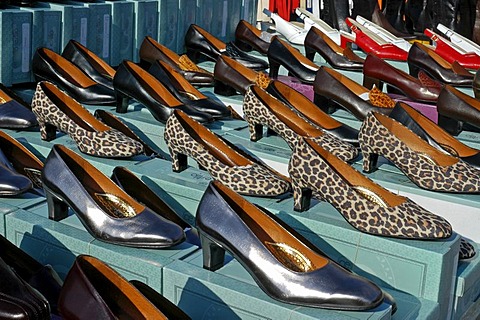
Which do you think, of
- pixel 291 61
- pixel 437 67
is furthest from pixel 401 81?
pixel 291 61

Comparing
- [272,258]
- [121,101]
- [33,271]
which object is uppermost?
[121,101]

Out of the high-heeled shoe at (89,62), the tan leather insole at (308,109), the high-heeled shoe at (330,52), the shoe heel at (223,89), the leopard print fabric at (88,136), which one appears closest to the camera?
the leopard print fabric at (88,136)

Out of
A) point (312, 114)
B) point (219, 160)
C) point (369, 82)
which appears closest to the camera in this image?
point (219, 160)

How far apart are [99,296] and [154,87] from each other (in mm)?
1353

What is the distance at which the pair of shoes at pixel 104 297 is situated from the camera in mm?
1394

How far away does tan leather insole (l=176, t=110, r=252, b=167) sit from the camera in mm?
2084

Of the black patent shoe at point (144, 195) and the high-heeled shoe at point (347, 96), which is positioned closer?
the black patent shoe at point (144, 195)

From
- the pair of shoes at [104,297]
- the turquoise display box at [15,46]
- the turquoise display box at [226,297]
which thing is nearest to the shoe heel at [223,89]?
the turquoise display box at [15,46]

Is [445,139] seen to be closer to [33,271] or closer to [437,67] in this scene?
[437,67]

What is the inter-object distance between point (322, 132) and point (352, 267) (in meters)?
0.62

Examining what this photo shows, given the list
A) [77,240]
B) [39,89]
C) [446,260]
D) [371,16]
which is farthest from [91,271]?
[371,16]

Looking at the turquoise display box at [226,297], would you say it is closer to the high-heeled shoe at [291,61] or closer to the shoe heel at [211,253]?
the shoe heel at [211,253]

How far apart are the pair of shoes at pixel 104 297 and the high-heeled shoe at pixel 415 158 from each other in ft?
2.82

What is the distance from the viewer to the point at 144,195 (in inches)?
77.0
